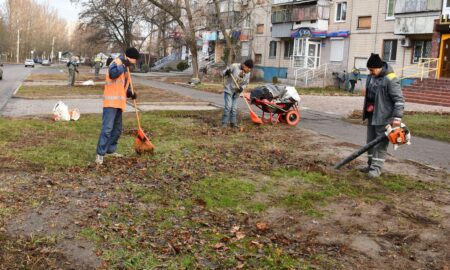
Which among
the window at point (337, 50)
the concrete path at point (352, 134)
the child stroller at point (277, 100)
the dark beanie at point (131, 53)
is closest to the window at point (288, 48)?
the window at point (337, 50)

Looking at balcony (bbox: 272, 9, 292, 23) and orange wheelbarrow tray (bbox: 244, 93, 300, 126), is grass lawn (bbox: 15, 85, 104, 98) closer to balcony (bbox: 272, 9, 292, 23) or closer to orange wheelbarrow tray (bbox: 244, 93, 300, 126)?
orange wheelbarrow tray (bbox: 244, 93, 300, 126)

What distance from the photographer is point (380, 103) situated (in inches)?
290

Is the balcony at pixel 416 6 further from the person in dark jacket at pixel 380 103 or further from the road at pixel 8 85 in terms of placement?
the person in dark jacket at pixel 380 103

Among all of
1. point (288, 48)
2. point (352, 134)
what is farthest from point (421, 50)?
point (352, 134)

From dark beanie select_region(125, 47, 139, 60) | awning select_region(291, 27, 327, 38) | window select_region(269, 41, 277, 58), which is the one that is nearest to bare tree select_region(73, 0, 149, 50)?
window select_region(269, 41, 277, 58)

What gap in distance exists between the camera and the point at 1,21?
91.0 m

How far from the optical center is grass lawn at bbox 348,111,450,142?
12781 mm

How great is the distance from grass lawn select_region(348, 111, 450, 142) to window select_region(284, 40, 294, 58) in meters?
26.0

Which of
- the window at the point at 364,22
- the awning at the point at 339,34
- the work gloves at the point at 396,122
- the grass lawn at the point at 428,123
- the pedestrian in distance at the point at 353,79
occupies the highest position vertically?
the window at the point at 364,22

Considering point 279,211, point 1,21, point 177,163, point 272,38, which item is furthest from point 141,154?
point 1,21

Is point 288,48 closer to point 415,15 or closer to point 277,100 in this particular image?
point 415,15

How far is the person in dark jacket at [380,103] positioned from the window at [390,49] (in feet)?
89.1

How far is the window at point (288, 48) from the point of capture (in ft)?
143

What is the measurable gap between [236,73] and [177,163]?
172 inches
